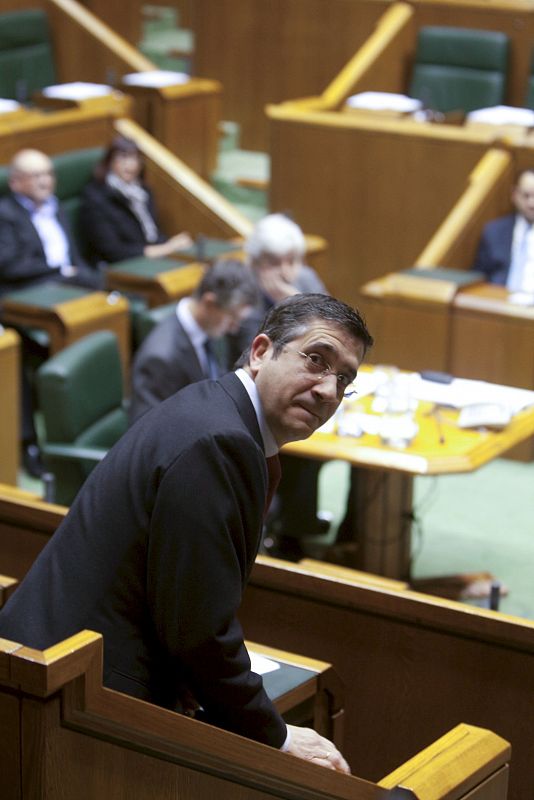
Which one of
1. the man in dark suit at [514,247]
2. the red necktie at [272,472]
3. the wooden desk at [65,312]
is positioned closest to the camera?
the red necktie at [272,472]

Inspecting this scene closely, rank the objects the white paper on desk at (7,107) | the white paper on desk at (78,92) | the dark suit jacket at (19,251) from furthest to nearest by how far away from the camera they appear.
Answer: the white paper on desk at (78,92), the white paper on desk at (7,107), the dark suit jacket at (19,251)

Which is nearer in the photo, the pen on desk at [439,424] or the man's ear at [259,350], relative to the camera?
the man's ear at [259,350]

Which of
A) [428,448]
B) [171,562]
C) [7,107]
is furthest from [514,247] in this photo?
[171,562]

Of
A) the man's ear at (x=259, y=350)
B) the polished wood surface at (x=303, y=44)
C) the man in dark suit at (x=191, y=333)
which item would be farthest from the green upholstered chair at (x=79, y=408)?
the polished wood surface at (x=303, y=44)

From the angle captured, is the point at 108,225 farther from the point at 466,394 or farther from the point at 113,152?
the point at 466,394

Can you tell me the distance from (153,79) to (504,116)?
190cm

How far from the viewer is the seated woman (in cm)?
636

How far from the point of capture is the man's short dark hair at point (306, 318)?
6.68 ft

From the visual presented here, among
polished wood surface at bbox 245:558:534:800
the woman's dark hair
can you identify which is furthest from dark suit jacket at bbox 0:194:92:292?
polished wood surface at bbox 245:558:534:800

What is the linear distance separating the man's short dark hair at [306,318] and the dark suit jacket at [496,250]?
157 inches

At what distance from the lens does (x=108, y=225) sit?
6367 millimetres

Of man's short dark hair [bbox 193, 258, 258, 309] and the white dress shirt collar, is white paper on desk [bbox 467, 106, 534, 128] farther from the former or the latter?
the white dress shirt collar

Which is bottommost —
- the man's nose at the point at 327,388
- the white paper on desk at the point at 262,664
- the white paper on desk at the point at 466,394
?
the white paper on desk at the point at 466,394

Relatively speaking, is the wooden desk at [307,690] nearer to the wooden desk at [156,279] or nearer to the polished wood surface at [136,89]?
the wooden desk at [156,279]
